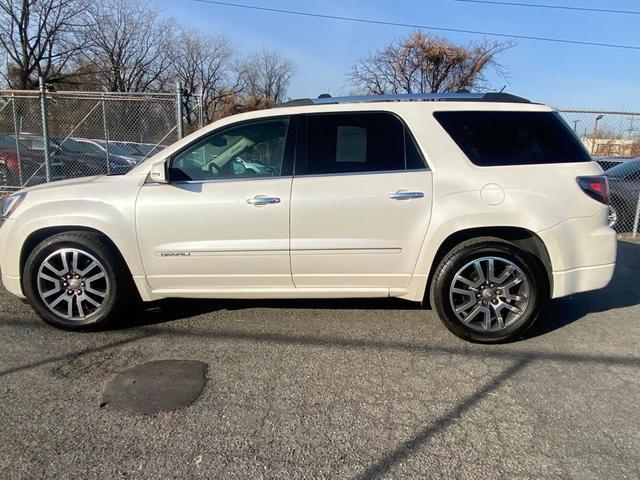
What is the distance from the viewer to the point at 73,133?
11164 millimetres

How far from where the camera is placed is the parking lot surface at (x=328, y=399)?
237 cm

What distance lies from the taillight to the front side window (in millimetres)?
2348

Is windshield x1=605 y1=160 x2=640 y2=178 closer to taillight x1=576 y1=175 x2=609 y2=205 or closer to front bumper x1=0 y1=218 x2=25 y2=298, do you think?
taillight x1=576 y1=175 x2=609 y2=205

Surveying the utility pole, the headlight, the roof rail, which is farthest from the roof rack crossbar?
the utility pole

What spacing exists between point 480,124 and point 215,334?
274cm

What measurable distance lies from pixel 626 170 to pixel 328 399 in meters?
8.06

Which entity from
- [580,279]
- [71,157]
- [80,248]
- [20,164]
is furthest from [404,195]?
[20,164]

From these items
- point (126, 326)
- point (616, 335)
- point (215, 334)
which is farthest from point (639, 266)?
point (126, 326)

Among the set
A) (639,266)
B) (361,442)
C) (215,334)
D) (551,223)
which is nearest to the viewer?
(361,442)

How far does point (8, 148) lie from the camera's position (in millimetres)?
10758

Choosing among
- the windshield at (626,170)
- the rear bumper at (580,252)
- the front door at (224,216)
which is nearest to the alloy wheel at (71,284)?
the front door at (224,216)

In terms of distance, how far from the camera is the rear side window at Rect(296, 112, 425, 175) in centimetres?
372

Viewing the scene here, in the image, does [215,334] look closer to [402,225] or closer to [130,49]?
[402,225]

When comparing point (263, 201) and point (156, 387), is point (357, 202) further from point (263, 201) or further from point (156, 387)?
point (156, 387)
